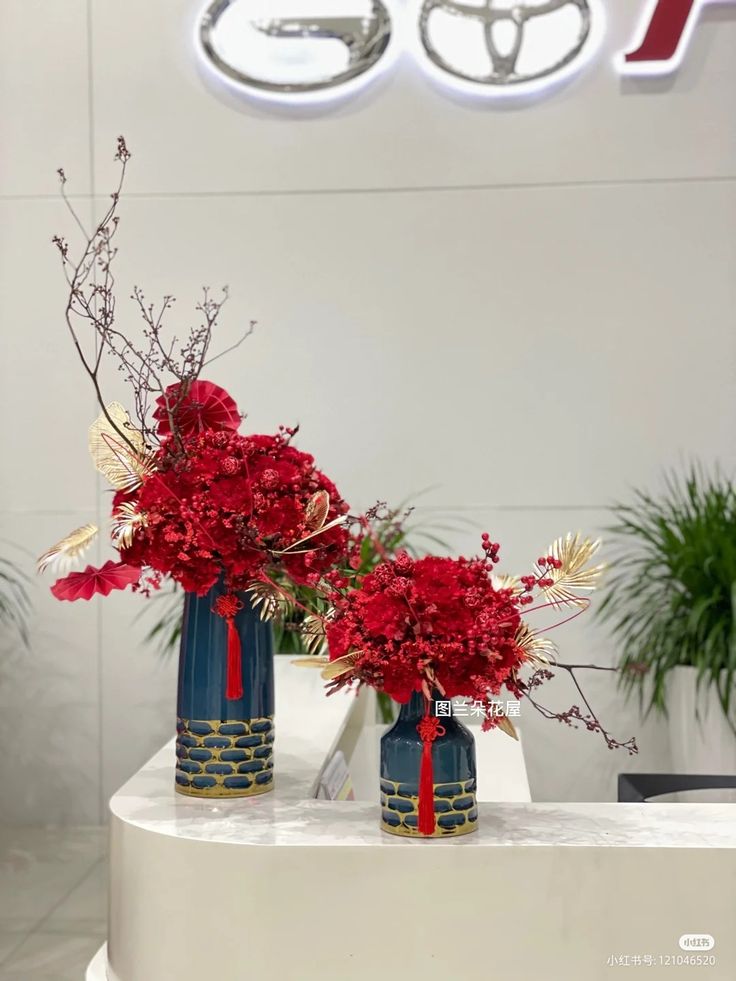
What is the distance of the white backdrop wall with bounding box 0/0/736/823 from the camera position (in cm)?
425

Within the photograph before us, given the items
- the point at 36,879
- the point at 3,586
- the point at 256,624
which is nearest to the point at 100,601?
the point at 3,586

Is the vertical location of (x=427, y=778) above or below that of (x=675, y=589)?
below

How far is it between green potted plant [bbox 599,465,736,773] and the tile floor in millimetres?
1939

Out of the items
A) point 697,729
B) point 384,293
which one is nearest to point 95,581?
point 697,729

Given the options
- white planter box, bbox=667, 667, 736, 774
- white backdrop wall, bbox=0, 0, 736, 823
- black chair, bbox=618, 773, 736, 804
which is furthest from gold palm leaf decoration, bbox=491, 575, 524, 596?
white backdrop wall, bbox=0, 0, 736, 823

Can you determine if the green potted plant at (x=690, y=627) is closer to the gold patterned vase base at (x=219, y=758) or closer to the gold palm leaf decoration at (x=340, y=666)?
the gold patterned vase base at (x=219, y=758)

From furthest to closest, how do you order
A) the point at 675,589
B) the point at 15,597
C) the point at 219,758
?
1. the point at 15,597
2. the point at 675,589
3. the point at 219,758

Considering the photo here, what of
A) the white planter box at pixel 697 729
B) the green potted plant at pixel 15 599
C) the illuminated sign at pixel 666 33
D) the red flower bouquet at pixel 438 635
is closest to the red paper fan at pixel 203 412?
the red flower bouquet at pixel 438 635

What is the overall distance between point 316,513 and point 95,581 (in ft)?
1.08

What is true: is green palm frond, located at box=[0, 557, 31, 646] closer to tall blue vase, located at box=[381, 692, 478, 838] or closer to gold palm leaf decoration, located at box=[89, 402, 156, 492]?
gold palm leaf decoration, located at box=[89, 402, 156, 492]

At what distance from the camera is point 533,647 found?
1407mm

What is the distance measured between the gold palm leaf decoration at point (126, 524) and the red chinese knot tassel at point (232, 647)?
16 centimetres

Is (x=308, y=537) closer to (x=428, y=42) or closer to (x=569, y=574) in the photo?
(x=569, y=574)

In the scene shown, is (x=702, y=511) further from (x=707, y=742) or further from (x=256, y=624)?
(x=256, y=624)
